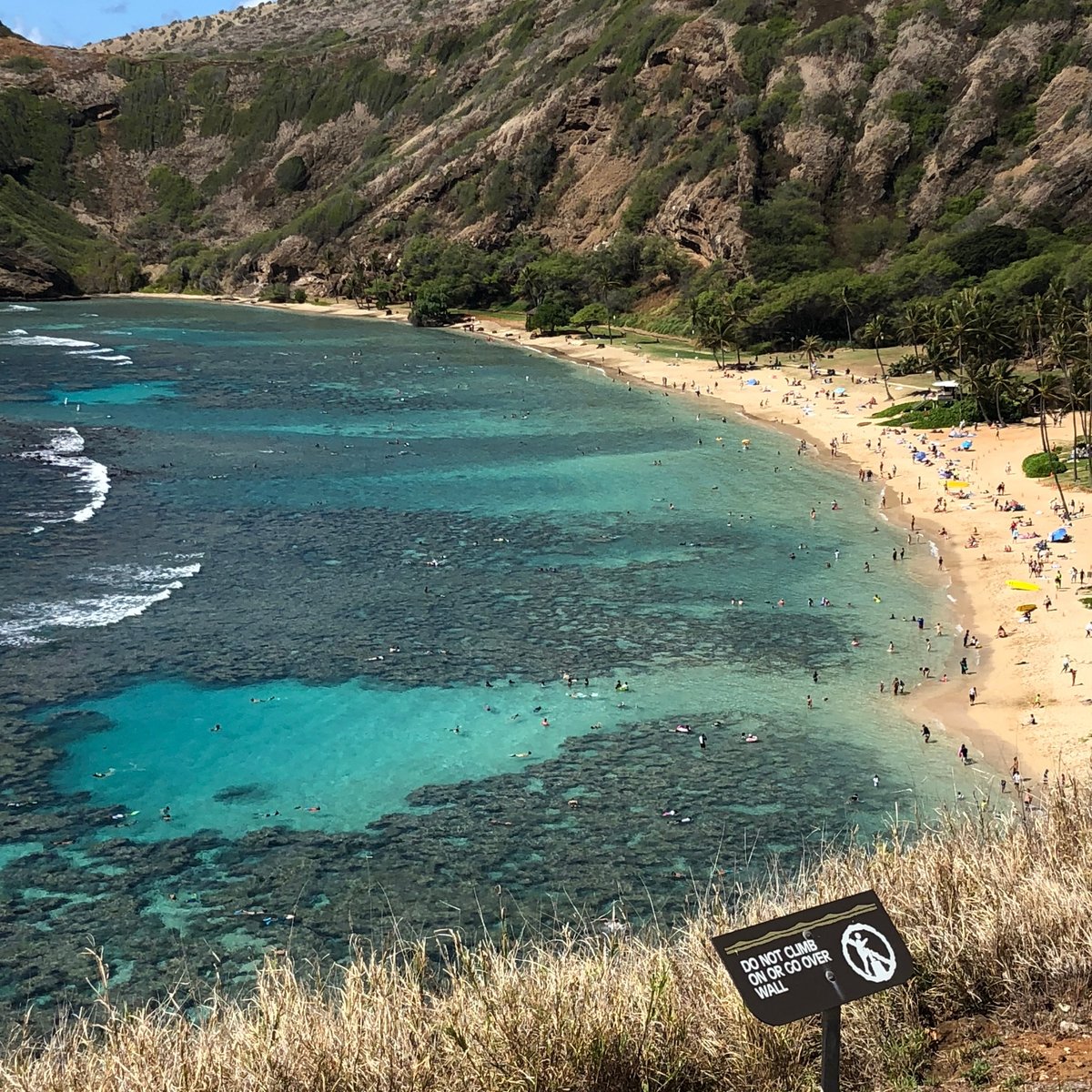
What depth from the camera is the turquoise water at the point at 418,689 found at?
30016 millimetres

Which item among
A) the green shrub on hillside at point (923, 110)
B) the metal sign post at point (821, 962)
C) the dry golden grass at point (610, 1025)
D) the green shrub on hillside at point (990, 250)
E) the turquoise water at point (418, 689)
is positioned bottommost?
the turquoise water at point (418, 689)

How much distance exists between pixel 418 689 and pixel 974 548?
30176 millimetres

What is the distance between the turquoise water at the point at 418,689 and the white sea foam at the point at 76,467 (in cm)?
43

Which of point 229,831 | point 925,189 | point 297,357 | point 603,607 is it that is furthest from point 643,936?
point 925,189

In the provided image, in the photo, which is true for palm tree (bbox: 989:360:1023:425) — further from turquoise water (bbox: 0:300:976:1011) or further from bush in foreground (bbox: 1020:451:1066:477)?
turquoise water (bbox: 0:300:976:1011)

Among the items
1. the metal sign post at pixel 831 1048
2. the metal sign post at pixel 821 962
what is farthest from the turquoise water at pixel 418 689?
the metal sign post at pixel 821 962

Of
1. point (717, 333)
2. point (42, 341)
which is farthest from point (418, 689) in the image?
point (42, 341)

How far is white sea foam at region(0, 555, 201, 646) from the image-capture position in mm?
46156

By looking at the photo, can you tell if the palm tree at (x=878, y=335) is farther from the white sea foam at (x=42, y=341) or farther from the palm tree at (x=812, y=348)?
the white sea foam at (x=42, y=341)

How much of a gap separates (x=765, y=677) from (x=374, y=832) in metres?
17.0

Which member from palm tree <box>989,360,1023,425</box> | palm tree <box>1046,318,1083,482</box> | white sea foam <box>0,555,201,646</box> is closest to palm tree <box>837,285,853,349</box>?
palm tree <box>989,360,1023,425</box>

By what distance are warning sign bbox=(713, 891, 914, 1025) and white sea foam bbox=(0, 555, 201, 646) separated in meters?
40.1

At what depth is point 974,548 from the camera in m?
57.0

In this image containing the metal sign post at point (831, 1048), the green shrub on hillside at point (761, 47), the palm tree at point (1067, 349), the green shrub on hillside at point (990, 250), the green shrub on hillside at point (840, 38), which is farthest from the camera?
the green shrub on hillside at point (761, 47)
